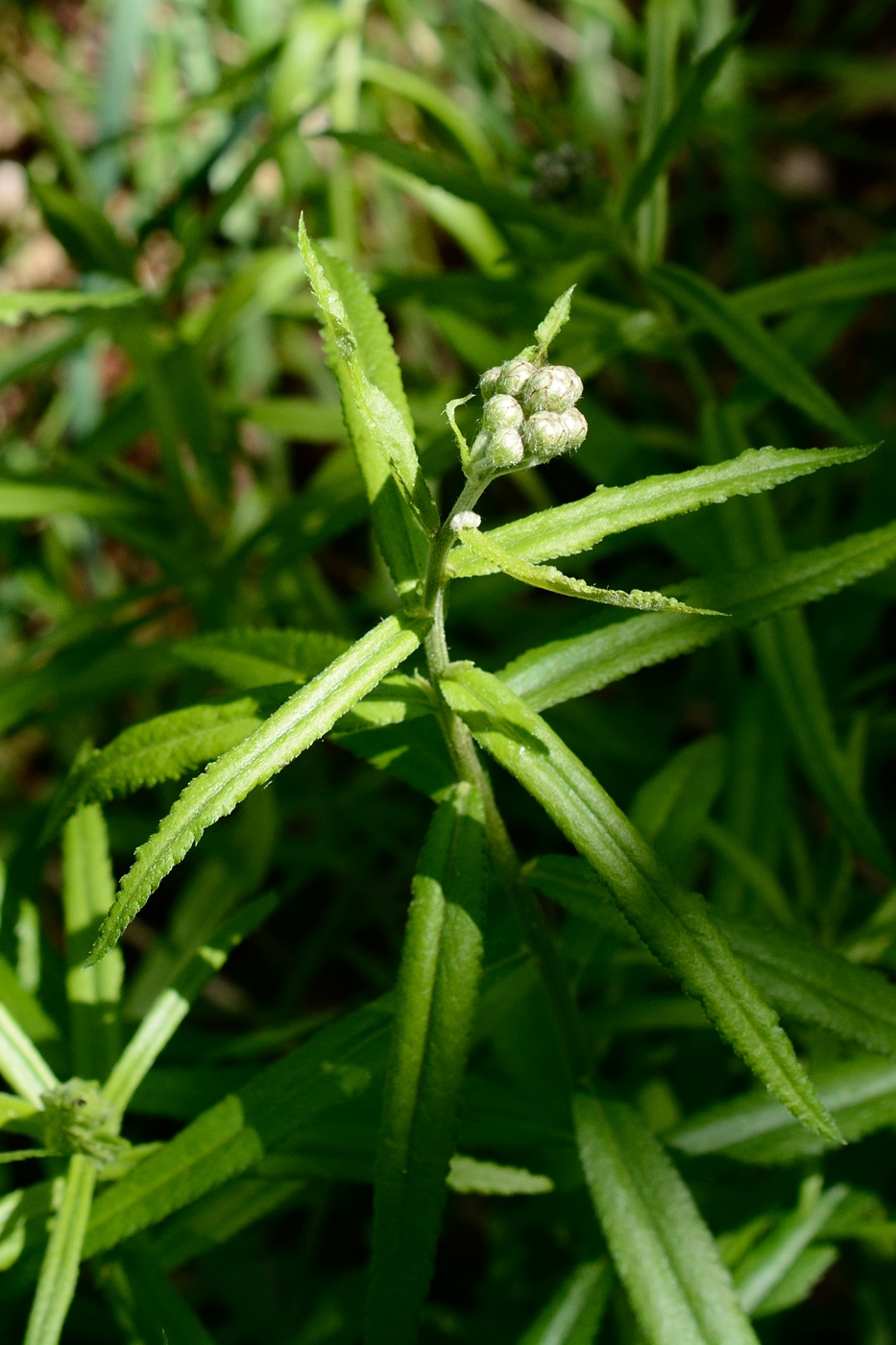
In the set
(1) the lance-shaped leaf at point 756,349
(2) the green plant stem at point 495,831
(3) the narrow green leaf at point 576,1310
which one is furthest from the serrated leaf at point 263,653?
(3) the narrow green leaf at point 576,1310

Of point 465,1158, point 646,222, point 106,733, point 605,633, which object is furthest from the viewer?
point 106,733

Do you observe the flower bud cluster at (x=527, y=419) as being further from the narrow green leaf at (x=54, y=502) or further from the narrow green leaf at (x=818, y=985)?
the narrow green leaf at (x=54, y=502)

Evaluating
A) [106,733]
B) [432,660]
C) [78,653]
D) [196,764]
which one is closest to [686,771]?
[432,660]

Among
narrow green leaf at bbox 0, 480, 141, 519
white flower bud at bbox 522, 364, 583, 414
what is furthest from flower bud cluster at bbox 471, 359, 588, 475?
narrow green leaf at bbox 0, 480, 141, 519

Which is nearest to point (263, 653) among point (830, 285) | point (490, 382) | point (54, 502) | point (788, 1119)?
point (490, 382)

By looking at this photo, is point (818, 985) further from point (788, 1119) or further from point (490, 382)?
point (490, 382)

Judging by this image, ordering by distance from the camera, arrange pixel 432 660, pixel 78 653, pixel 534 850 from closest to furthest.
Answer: pixel 432 660, pixel 78 653, pixel 534 850

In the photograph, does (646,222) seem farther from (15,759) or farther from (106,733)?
(15,759)
